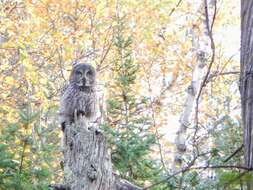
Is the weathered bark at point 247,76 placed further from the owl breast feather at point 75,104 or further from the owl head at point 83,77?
the owl head at point 83,77

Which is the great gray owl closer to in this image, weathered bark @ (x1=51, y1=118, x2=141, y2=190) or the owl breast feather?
the owl breast feather

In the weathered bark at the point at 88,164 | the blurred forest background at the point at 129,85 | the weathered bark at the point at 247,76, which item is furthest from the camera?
the blurred forest background at the point at 129,85

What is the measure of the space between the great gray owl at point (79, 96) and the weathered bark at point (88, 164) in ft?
1.96

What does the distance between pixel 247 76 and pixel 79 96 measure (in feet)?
12.7

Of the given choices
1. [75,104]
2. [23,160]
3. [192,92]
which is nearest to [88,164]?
[75,104]

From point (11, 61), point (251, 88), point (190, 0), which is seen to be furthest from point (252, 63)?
point (11, 61)

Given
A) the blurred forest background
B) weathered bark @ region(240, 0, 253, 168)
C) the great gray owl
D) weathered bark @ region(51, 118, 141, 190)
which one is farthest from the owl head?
weathered bark @ region(240, 0, 253, 168)

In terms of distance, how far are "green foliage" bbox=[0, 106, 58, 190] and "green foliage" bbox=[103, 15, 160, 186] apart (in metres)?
0.83

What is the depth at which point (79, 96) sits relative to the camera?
5293 millimetres

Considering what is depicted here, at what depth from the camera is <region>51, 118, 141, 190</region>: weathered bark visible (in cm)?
410

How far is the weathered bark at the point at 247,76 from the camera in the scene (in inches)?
58.4

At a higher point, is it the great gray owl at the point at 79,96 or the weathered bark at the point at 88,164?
the great gray owl at the point at 79,96

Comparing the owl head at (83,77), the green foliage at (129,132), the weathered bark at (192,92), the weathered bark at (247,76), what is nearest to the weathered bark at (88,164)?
the owl head at (83,77)

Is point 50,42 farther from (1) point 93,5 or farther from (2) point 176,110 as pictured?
(2) point 176,110
